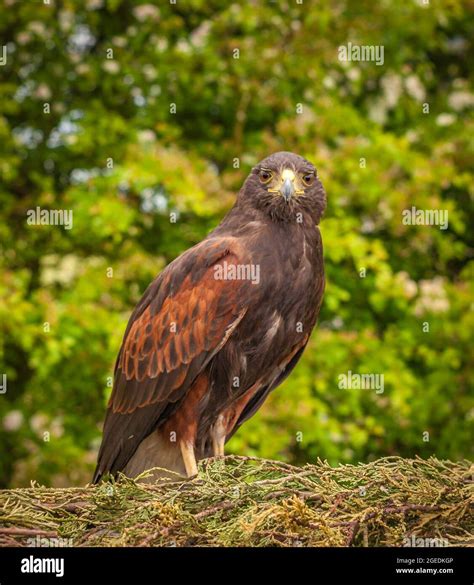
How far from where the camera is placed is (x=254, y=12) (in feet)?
30.2

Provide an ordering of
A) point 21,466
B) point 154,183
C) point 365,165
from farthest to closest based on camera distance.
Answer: point 21,466 → point 365,165 → point 154,183

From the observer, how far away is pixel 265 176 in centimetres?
536

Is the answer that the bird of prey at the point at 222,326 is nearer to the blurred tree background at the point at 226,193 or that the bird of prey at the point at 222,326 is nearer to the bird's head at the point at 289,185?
the bird's head at the point at 289,185

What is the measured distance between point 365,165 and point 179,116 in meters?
1.94

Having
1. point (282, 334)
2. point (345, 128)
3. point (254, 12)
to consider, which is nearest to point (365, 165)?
point (345, 128)

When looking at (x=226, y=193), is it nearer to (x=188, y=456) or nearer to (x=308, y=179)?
(x=308, y=179)

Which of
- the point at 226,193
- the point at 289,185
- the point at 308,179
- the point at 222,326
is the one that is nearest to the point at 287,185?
the point at 289,185

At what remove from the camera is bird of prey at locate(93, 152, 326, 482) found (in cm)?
511

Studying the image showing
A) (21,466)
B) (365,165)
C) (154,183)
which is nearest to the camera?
(154,183)

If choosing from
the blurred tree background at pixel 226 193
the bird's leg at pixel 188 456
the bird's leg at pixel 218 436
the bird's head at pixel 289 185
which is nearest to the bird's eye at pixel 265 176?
the bird's head at pixel 289 185

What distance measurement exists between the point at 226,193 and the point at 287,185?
12.1ft

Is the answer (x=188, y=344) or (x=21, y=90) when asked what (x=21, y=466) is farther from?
(x=188, y=344)

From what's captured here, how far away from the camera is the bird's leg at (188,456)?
5.15m

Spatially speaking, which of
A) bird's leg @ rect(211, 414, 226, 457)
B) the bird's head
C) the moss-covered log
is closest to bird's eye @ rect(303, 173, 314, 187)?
the bird's head
